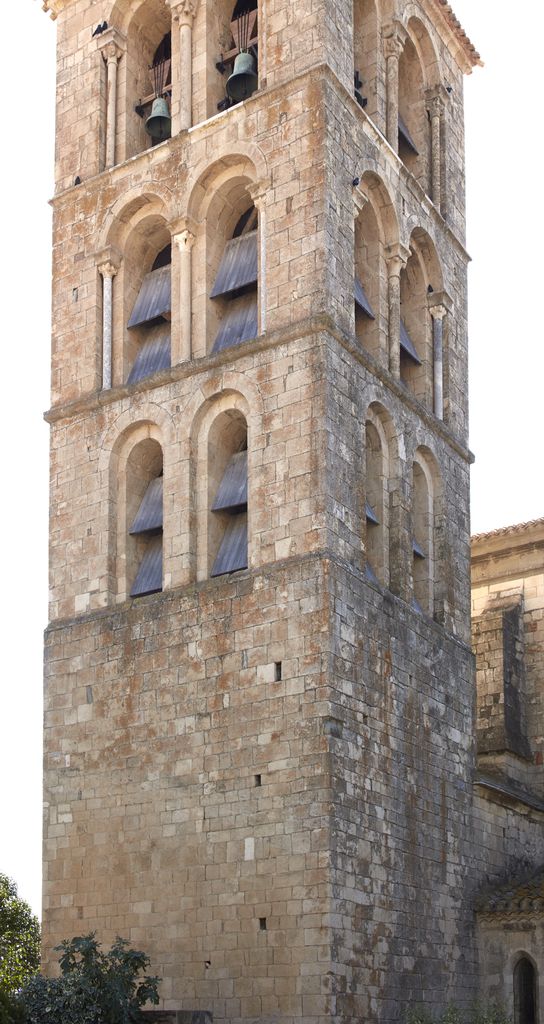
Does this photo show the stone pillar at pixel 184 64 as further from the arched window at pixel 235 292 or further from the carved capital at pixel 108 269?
the carved capital at pixel 108 269

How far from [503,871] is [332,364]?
8.99m

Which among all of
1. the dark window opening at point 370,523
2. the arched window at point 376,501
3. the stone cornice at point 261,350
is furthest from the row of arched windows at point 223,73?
the dark window opening at point 370,523

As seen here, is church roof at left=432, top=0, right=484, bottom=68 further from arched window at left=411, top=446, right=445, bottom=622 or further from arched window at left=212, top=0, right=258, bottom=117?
arched window at left=411, top=446, right=445, bottom=622

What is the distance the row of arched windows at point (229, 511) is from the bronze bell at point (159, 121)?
5.48 meters

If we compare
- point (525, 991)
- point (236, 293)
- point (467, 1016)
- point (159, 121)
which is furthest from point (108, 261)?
point (525, 991)

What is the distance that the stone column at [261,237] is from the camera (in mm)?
24266

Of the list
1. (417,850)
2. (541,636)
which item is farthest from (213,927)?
(541,636)

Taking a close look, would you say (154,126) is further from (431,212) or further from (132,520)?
(132,520)

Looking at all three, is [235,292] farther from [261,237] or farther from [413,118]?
[413,118]

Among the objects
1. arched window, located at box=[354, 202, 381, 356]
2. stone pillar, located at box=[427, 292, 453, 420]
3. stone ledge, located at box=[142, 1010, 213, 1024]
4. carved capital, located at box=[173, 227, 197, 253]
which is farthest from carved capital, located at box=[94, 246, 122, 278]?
stone ledge, located at box=[142, 1010, 213, 1024]

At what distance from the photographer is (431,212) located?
2828 centimetres

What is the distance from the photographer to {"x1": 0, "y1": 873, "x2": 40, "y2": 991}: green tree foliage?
120ft

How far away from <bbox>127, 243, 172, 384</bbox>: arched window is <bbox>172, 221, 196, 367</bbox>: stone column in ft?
1.52

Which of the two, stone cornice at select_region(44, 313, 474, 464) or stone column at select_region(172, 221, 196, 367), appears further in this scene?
stone column at select_region(172, 221, 196, 367)
